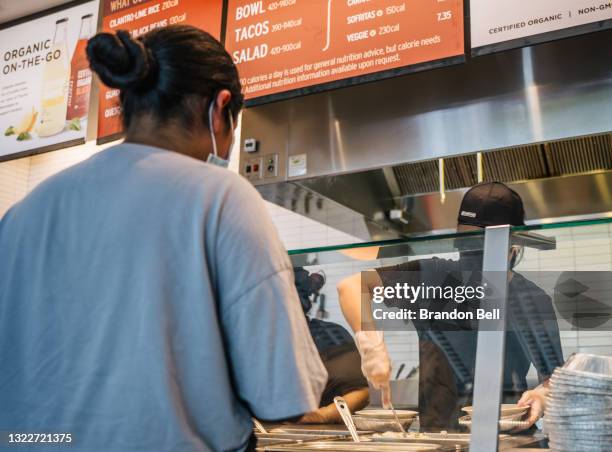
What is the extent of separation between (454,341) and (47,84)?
2692 millimetres

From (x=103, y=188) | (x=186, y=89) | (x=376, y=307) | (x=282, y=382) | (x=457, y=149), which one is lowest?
(x=282, y=382)

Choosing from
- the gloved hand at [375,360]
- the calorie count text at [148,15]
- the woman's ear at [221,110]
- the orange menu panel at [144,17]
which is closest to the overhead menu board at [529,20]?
the orange menu panel at [144,17]

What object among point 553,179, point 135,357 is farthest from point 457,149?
point 135,357

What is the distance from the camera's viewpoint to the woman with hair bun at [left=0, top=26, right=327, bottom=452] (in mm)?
900

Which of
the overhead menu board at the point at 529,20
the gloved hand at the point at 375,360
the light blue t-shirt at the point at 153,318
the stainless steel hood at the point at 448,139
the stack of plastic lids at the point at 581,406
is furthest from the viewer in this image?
the stainless steel hood at the point at 448,139

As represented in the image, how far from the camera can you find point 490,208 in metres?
2.46

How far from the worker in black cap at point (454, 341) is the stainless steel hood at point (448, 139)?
1462 millimetres

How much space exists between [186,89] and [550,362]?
86 cm

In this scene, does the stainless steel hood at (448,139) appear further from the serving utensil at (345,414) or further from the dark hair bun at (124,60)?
the dark hair bun at (124,60)

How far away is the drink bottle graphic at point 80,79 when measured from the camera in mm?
3242

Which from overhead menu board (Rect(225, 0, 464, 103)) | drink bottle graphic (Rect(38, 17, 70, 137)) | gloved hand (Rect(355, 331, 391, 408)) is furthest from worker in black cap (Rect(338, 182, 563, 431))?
drink bottle graphic (Rect(38, 17, 70, 137))

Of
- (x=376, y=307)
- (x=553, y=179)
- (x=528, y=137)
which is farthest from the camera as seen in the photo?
(x=553, y=179)

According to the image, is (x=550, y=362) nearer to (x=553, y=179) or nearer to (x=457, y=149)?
(x=457, y=149)

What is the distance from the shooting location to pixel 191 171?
979 mm
